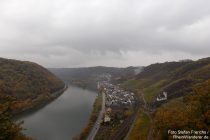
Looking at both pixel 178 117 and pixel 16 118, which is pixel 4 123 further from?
pixel 16 118

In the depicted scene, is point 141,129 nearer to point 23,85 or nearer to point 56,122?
point 56,122

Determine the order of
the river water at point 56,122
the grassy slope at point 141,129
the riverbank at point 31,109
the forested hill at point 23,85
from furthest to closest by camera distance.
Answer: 1. the forested hill at point 23,85
2. the riverbank at point 31,109
3. the river water at point 56,122
4. the grassy slope at point 141,129

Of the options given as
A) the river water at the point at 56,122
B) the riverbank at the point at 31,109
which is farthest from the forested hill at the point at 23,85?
the river water at the point at 56,122

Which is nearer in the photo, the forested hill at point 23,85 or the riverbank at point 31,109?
the riverbank at point 31,109

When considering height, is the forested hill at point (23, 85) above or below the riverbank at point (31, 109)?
above

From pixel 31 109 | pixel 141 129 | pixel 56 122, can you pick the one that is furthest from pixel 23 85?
pixel 141 129

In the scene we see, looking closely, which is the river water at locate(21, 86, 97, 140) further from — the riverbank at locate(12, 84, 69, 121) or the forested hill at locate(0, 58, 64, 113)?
the forested hill at locate(0, 58, 64, 113)

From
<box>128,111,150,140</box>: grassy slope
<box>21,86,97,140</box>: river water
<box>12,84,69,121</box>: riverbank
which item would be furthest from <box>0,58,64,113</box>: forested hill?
<box>128,111,150,140</box>: grassy slope

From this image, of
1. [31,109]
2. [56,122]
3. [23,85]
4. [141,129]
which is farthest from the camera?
[23,85]

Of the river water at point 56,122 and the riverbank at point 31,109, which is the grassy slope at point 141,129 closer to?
the river water at point 56,122
